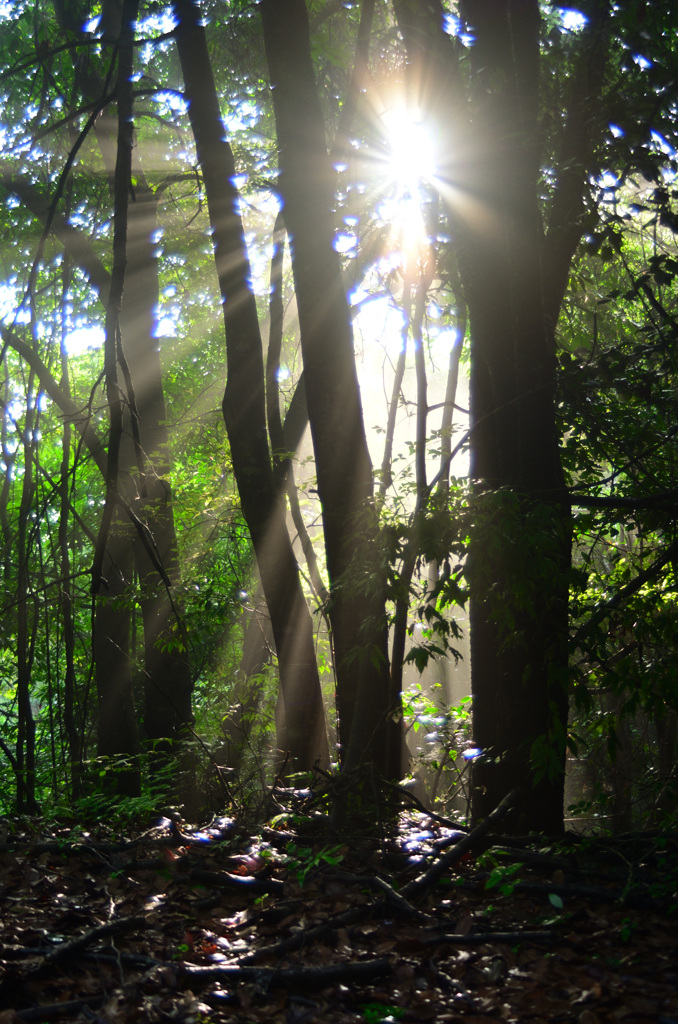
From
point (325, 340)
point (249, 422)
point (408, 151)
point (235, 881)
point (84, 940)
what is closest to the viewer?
point (84, 940)

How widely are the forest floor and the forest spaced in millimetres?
15

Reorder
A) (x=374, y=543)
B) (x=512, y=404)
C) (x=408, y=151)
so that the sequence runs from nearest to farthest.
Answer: (x=374, y=543) < (x=512, y=404) < (x=408, y=151)

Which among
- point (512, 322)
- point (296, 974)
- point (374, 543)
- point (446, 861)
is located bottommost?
point (296, 974)

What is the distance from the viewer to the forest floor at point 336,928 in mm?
2480

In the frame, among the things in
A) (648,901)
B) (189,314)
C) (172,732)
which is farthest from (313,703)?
(189,314)

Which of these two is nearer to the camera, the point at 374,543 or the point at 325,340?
the point at 374,543

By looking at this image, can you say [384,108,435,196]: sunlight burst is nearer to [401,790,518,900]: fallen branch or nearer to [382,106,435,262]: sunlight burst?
[382,106,435,262]: sunlight burst

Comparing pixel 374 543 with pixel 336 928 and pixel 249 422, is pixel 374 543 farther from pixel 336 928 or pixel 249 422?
pixel 249 422

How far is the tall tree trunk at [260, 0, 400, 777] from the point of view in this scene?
5234mm

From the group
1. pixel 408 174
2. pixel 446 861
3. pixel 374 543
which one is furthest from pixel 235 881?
pixel 408 174

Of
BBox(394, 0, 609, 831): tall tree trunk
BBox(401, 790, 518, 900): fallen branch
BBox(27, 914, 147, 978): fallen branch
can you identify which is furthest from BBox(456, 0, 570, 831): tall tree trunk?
BBox(27, 914, 147, 978): fallen branch

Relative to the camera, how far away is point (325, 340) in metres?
5.51

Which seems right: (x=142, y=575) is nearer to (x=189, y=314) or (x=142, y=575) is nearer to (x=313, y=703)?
(x=313, y=703)

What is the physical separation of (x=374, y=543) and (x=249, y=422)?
7.76ft
